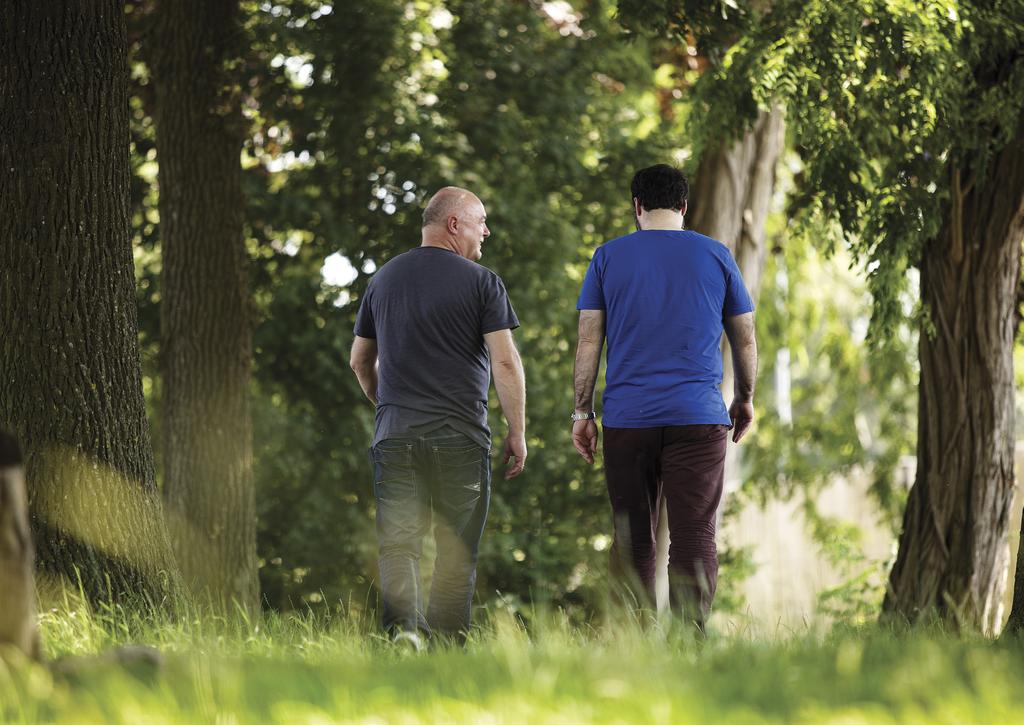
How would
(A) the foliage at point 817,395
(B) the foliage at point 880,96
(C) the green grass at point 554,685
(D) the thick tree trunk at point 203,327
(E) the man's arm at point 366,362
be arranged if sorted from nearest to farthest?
(C) the green grass at point 554,685 → (E) the man's arm at point 366,362 → (B) the foliage at point 880,96 → (D) the thick tree trunk at point 203,327 → (A) the foliage at point 817,395

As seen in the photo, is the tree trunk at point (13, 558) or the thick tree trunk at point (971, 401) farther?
the thick tree trunk at point (971, 401)

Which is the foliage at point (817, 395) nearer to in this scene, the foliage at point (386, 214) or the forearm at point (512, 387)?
the foliage at point (386, 214)

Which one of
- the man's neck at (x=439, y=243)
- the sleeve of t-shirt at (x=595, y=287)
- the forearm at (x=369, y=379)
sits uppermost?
the man's neck at (x=439, y=243)

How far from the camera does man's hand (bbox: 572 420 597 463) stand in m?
5.47

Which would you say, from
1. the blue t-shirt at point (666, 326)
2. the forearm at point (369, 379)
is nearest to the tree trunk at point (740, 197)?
the forearm at point (369, 379)

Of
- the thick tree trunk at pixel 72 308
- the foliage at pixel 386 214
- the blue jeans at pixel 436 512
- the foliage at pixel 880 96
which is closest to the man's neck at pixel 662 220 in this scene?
the blue jeans at pixel 436 512

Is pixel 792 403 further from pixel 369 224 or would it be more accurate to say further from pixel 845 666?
pixel 845 666

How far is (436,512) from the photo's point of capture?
535 centimetres

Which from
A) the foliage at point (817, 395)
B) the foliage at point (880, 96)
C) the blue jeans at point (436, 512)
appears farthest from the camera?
the foliage at point (817, 395)

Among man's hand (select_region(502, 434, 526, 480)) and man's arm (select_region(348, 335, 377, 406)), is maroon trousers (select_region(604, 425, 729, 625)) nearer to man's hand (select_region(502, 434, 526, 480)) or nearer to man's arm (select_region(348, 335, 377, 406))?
man's hand (select_region(502, 434, 526, 480))

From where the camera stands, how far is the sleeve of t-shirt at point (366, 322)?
220 inches

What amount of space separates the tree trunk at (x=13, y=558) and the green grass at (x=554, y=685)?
0.35 feet

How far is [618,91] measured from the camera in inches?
524

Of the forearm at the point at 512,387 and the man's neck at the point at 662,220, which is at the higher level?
the man's neck at the point at 662,220
